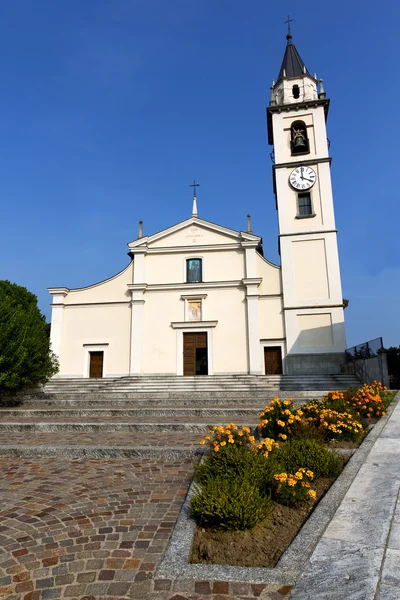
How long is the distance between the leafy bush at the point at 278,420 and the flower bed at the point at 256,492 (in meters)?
0.11

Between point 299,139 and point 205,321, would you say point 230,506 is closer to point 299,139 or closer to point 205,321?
point 205,321

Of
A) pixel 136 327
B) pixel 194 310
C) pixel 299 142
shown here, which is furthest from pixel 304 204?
pixel 136 327

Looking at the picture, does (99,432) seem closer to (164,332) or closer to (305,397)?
(305,397)

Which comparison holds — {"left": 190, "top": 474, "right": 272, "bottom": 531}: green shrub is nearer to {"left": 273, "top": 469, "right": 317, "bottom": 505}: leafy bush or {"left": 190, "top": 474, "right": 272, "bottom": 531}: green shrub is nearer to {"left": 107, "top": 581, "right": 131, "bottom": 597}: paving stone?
{"left": 273, "top": 469, "right": 317, "bottom": 505}: leafy bush

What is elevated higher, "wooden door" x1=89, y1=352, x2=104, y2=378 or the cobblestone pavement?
"wooden door" x1=89, y1=352, x2=104, y2=378

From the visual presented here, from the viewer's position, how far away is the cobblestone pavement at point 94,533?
8.41 ft

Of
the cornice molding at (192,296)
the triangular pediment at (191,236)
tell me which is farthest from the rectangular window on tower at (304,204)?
the cornice molding at (192,296)

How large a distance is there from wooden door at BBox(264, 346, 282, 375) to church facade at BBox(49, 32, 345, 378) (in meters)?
0.06

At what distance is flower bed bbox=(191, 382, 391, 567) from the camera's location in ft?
10.3

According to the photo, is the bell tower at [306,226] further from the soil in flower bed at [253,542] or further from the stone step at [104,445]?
the soil in flower bed at [253,542]

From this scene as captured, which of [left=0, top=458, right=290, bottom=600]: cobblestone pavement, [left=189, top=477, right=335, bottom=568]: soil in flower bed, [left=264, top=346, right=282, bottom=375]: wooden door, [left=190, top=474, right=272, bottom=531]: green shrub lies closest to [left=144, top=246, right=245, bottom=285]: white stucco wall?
[left=264, top=346, right=282, bottom=375]: wooden door

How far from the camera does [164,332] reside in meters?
22.2

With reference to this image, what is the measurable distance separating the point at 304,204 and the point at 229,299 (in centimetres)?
753

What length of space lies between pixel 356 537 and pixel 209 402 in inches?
391
